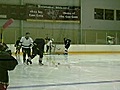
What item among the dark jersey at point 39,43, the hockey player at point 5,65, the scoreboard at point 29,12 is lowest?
the hockey player at point 5,65

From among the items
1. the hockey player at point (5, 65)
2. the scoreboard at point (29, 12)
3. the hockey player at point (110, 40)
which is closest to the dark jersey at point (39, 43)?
the scoreboard at point (29, 12)

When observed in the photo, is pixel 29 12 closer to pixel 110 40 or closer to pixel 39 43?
pixel 39 43

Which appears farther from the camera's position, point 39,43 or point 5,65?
point 39,43

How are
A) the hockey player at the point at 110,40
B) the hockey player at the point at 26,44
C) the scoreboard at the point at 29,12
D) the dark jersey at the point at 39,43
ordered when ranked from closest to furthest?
the scoreboard at the point at 29,12 < the hockey player at the point at 26,44 < the dark jersey at the point at 39,43 < the hockey player at the point at 110,40

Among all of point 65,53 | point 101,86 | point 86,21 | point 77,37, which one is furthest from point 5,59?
point 86,21

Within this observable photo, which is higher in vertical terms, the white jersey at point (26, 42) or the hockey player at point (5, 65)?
the white jersey at point (26, 42)

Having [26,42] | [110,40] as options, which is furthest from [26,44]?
[110,40]

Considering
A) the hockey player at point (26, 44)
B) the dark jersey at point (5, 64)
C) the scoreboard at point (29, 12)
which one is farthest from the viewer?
the hockey player at point (26, 44)

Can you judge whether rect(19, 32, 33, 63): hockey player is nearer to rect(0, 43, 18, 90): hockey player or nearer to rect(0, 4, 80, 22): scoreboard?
rect(0, 4, 80, 22): scoreboard

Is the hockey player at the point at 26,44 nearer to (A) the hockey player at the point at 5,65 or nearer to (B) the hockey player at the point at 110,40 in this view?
(A) the hockey player at the point at 5,65

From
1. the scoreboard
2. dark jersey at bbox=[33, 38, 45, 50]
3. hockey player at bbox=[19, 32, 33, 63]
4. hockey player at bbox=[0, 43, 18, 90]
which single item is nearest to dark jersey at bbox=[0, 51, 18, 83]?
hockey player at bbox=[0, 43, 18, 90]

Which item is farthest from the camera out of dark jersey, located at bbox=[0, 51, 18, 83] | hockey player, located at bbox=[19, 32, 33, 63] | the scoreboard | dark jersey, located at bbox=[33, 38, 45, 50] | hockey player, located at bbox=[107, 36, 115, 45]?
hockey player, located at bbox=[107, 36, 115, 45]

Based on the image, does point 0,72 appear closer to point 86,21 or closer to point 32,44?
point 32,44

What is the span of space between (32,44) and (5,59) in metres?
7.60
